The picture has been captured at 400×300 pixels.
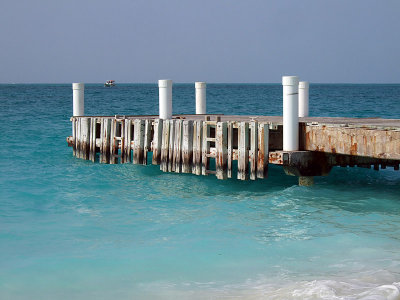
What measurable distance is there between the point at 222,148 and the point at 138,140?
133 inches

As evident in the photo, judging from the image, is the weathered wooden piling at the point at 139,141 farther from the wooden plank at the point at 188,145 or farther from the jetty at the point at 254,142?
the wooden plank at the point at 188,145

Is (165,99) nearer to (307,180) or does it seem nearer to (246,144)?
(246,144)

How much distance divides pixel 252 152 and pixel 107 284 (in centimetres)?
594

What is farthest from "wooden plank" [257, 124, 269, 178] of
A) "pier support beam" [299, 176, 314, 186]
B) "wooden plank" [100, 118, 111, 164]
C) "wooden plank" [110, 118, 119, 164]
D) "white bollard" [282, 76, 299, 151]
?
"wooden plank" [100, 118, 111, 164]

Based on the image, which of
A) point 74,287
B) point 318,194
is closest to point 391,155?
point 318,194

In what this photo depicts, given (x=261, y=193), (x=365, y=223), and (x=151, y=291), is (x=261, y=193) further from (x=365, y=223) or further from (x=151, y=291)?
(x=151, y=291)

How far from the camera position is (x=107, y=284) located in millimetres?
10000

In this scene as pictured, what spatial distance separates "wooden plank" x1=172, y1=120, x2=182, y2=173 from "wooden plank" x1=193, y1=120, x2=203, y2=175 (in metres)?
0.53

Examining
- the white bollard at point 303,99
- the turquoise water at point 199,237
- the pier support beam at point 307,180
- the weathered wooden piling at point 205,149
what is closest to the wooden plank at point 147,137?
the turquoise water at point 199,237

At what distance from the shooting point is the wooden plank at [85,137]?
65.8 feet

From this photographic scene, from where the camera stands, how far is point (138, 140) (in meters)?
17.9

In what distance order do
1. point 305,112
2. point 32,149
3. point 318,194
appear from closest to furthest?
point 318,194 → point 305,112 → point 32,149

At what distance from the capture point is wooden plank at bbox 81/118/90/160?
20.1 m

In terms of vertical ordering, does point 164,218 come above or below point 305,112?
below
